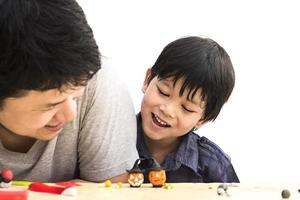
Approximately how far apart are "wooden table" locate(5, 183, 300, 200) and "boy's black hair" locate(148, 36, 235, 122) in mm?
390

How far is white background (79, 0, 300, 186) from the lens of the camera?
1705 mm

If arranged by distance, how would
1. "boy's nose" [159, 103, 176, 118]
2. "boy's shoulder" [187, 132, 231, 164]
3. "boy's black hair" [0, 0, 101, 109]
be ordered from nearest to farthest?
"boy's black hair" [0, 0, 101, 109]
"boy's nose" [159, 103, 176, 118]
"boy's shoulder" [187, 132, 231, 164]

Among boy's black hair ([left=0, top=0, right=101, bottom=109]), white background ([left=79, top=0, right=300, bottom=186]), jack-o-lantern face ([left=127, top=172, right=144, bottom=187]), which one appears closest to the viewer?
boy's black hair ([left=0, top=0, right=101, bottom=109])

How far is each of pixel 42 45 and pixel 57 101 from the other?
0.11 m

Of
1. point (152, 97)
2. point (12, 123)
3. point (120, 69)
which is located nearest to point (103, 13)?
Result: point (120, 69)

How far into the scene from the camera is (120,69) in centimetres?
169

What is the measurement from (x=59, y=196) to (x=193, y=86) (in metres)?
0.60

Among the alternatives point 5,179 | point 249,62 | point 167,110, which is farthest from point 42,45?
point 249,62

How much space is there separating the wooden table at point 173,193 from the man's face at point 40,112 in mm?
108

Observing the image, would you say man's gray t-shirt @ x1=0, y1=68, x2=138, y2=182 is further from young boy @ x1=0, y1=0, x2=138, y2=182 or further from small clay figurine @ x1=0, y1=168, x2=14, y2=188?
small clay figurine @ x1=0, y1=168, x2=14, y2=188

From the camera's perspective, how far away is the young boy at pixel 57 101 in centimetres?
72

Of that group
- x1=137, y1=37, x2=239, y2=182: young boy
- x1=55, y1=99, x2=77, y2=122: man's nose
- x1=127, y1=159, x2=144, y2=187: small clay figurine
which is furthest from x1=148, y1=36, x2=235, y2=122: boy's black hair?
x1=55, y1=99, x2=77, y2=122: man's nose

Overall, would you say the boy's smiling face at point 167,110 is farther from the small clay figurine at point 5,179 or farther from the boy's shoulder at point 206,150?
the small clay figurine at point 5,179

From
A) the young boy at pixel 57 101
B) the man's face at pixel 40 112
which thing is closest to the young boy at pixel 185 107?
the young boy at pixel 57 101
